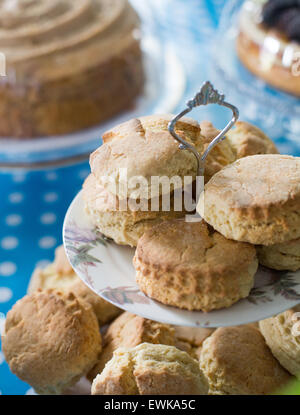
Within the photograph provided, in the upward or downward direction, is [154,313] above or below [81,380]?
above

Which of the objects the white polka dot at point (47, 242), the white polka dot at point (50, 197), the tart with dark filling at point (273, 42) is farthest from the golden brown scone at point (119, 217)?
the tart with dark filling at point (273, 42)

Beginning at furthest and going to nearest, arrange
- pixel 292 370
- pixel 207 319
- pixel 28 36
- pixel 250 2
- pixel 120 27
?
pixel 250 2 → pixel 120 27 → pixel 28 36 → pixel 292 370 → pixel 207 319

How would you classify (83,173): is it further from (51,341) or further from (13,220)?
(51,341)

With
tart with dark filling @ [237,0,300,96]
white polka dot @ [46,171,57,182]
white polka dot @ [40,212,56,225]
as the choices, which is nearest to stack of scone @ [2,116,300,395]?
white polka dot @ [40,212,56,225]

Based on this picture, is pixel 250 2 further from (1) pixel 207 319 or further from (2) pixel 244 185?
(1) pixel 207 319

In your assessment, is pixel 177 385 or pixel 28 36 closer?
pixel 177 385

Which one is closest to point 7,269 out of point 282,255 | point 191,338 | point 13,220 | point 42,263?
point 42,263

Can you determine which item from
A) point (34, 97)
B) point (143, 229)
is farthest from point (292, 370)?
point (34, 97)

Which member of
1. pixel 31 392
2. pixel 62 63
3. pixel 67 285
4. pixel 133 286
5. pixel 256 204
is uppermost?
pixel 62 63
